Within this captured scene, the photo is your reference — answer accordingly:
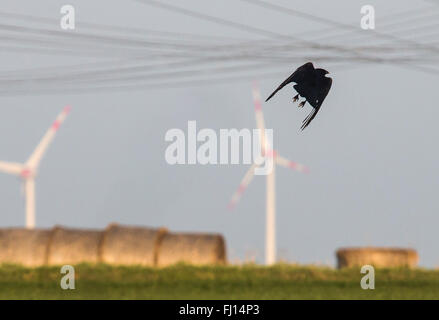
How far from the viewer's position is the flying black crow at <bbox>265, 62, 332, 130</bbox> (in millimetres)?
8195

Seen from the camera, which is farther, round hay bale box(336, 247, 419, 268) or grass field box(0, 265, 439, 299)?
round hay bale box(336, 247, 419, 268)

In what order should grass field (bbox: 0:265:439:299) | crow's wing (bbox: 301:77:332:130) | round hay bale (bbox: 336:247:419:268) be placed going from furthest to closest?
round hay bale (bbox: 336:247:419:268)
grass field (bbox: 0:265:439:299)
crow's wing (bbox: 301:77:332:130)

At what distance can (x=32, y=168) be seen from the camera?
37719 mm

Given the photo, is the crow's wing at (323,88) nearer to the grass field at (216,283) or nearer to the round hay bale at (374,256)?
the grass field at (216,283)

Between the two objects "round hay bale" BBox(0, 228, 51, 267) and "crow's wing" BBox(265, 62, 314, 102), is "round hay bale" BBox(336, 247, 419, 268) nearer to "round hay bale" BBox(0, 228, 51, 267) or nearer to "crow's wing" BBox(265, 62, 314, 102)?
"round hay bale" BBox(0, 228, 51, 267)

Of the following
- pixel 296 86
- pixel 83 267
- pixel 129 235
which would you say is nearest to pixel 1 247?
pixel 129 235

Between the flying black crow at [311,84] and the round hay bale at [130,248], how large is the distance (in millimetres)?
19849

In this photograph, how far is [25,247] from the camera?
93.8 feet

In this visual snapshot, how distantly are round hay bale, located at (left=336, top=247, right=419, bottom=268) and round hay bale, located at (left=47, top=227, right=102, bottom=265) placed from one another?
7302mm

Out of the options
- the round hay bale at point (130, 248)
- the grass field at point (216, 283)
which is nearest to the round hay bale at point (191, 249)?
the round hay bale at point (130, 248)

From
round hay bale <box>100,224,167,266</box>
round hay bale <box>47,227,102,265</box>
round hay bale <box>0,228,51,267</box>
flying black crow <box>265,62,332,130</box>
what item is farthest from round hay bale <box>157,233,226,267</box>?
flying black crow <box>265,62,332,130</box>

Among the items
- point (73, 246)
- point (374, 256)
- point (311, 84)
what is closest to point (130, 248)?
point (73, 246)

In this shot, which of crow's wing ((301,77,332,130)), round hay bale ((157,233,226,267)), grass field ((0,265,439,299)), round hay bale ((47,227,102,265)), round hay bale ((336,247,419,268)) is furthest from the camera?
round hay bale ((336,247,419,268))
